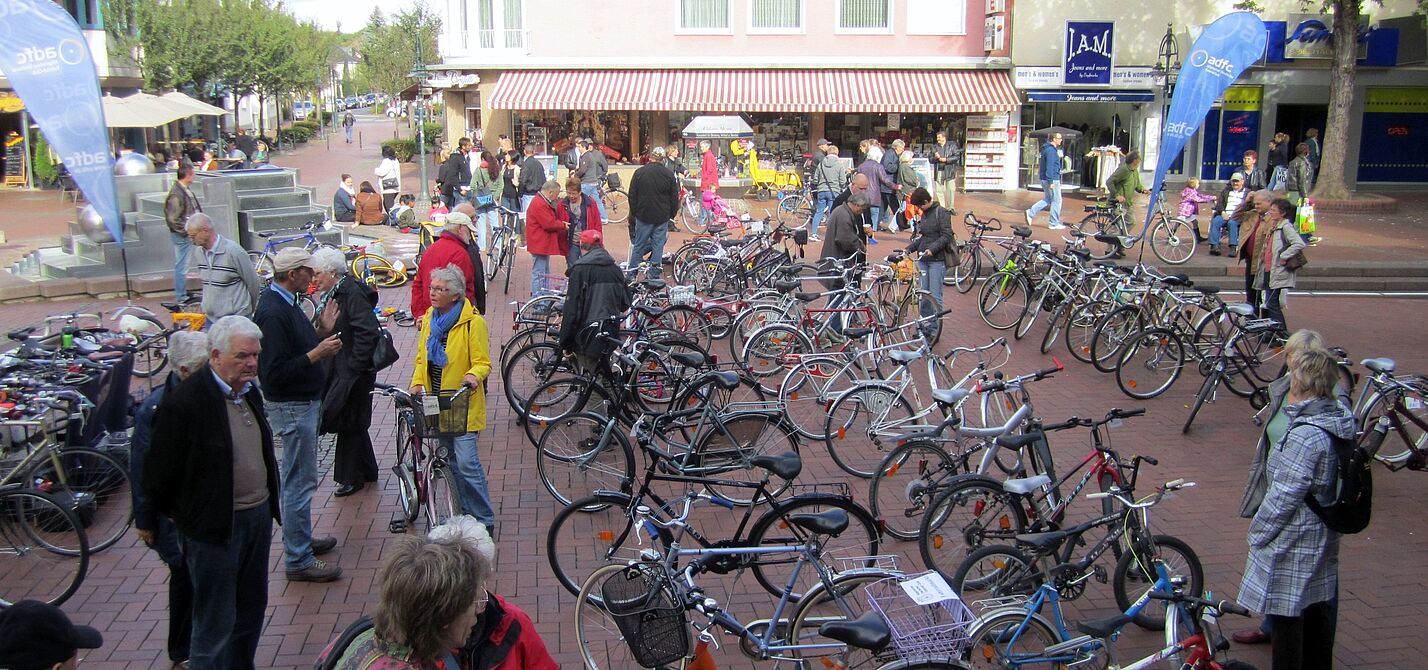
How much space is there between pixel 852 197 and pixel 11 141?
84.9 feet

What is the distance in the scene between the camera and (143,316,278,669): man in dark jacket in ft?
14.3

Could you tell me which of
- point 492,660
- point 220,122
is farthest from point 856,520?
point 220,122

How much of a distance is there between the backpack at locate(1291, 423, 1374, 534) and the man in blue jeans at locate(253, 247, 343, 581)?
472cm

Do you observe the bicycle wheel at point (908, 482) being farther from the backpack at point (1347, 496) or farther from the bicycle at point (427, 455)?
the bicycle at point (427, 455)

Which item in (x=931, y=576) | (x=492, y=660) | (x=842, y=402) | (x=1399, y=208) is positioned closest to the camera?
(x=492, y=660)

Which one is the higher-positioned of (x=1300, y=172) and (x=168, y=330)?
(x=1300, y=172)

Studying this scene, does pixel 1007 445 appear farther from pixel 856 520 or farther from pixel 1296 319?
pixel 1296 319

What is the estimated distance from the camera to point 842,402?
755cm

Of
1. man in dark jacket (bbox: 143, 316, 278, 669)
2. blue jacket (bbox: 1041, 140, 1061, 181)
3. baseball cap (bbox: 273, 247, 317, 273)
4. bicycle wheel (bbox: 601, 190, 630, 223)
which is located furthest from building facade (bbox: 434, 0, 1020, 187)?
man in dark jacket (bbox: 143, 316, 278, 669)

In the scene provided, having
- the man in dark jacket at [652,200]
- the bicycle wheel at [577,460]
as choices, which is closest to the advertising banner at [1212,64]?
the man in dark jacket at [652,200]

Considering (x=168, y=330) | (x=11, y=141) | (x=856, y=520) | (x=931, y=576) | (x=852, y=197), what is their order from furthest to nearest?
(x=11, y=141)
(x=852, y=197)
(x=168, y=330)
(x=856, y=520)
(x=931, y=576)

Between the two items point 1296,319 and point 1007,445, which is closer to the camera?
point 1007,445

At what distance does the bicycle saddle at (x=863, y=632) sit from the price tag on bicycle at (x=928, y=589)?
0.96ft

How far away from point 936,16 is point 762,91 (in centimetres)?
451
